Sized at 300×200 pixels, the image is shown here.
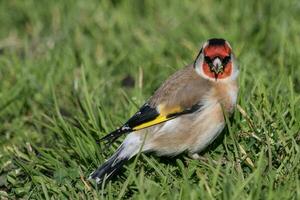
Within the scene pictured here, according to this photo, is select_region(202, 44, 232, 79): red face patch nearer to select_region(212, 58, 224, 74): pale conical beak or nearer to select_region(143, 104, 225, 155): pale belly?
select_region(212, 58, 224, 74): pale conical beak

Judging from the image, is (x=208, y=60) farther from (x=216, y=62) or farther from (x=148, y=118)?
(x=148, y=118)

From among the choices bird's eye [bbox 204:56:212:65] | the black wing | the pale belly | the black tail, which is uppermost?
bird's eye [bbox 204:56:212:65]

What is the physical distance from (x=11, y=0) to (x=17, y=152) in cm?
310

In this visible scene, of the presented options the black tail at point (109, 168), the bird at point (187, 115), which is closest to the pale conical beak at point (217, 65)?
the bird at point (187, 115)

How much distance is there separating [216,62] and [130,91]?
1.35m

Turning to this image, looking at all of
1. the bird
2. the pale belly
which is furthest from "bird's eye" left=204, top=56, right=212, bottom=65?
the pale belly

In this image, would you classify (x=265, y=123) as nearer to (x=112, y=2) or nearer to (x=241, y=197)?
(x=241, y=197)

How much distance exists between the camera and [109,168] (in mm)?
4312

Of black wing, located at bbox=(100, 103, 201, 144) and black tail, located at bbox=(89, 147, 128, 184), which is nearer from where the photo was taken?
black tail, located at bbox=(89, 147, 128, 184)

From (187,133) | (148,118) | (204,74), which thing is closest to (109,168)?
(148,118)

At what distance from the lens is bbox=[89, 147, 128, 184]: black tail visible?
4.23 metres

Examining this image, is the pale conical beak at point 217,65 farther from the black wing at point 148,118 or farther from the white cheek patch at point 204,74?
the black wing at point 148,118

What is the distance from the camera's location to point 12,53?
6.45 meters

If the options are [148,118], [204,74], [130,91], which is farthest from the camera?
[130,91]
